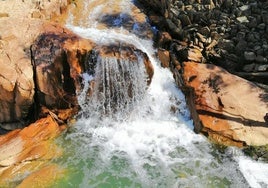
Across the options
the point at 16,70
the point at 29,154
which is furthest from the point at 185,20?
the point at 29,154

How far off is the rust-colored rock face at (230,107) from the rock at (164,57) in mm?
1165

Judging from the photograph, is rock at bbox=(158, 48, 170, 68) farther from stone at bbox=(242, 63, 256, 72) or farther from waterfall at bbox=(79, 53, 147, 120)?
stone at bbox=(242, 63, 256, 72)

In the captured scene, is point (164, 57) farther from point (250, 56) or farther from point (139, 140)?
point (139, 140)

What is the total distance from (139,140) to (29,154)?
2699mm

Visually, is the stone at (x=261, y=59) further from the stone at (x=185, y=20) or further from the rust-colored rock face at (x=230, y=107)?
the stone at (x=185, y=20)

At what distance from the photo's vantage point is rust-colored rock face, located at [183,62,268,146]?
854 cm

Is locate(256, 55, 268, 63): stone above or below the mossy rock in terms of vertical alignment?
above

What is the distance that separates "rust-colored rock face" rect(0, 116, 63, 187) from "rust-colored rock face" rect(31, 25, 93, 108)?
675 mm

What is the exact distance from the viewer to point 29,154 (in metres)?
8.23

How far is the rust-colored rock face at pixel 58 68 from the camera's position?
29.9 feet

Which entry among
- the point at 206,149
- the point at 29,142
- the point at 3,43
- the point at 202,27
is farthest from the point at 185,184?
the point at 3,43

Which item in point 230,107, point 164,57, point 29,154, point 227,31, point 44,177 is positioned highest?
point 227,31

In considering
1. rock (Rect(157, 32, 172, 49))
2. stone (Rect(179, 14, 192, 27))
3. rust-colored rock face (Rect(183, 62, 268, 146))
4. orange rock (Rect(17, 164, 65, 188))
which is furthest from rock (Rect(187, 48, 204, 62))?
orange rock (Rect(17, 164, 65, 188))

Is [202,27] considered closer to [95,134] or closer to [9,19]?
[95,134]
